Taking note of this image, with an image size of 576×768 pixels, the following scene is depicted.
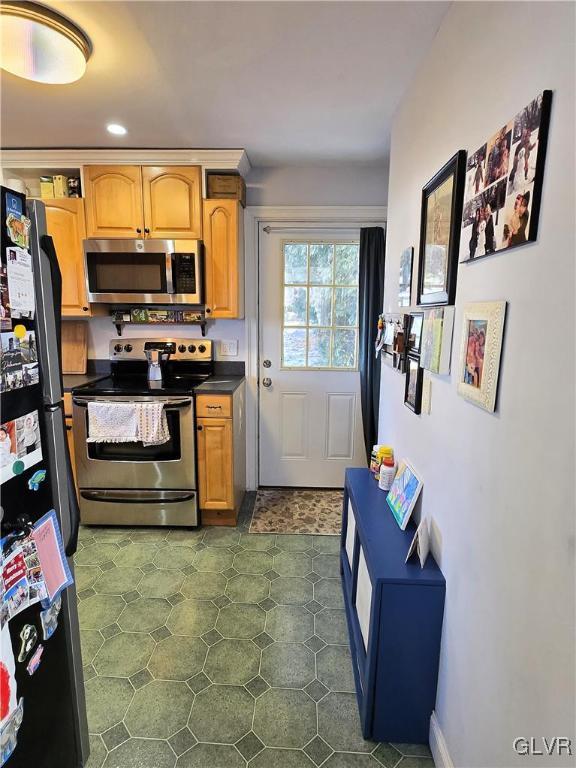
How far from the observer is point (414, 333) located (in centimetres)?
167

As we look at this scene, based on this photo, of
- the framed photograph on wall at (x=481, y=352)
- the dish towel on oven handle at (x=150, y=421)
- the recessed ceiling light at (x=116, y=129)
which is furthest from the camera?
the dish towel on oven handle at (x=150, y=421)

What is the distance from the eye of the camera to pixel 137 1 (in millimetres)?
1316

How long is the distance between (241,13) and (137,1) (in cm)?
35

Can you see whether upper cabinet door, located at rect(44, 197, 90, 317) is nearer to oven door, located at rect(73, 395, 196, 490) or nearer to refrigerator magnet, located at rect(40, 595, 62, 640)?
oven door, located at rect(73, 395, 196, 490)

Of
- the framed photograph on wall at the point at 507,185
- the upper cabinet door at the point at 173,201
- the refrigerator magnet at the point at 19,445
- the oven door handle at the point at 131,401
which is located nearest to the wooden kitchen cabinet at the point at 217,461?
the oven door handle at the point at 131,401

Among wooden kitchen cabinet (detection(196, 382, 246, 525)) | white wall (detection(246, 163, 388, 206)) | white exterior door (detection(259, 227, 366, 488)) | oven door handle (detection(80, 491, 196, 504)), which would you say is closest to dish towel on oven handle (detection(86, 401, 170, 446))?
wooden kitchen cabinet (detection(196, 382, 246, 525))

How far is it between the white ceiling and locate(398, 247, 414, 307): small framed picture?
756mm

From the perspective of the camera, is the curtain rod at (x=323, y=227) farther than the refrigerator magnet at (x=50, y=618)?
Yes

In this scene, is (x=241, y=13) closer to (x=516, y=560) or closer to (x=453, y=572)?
(x=516, y=560)

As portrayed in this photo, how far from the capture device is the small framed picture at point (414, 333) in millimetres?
1599

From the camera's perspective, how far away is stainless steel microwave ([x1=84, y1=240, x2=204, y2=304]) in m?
2.58

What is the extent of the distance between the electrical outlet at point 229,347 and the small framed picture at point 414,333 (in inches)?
62.6

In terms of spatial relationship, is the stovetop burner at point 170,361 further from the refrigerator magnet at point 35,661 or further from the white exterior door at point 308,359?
the refrigerator magnet at point 35,661

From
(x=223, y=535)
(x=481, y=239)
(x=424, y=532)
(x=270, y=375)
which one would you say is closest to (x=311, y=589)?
(x=223, y=535)
